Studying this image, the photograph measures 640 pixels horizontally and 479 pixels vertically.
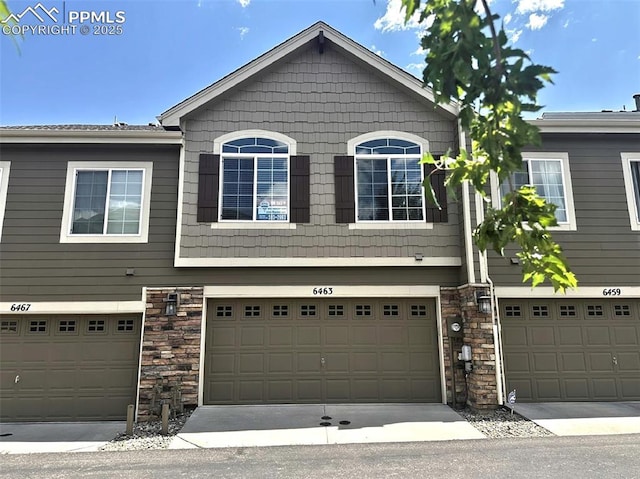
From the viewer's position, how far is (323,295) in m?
8.56

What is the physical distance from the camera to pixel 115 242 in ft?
28.3

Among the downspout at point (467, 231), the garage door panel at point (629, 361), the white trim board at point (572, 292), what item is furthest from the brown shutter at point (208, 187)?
the garage door panel at point (629, 361)

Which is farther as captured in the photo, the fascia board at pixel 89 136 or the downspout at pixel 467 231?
the fascia board at pixel 89 136

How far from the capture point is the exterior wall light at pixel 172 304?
8234mm

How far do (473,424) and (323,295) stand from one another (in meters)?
3.50

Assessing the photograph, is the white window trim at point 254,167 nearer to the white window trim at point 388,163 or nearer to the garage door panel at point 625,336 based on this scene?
the white window trim at point 388,163

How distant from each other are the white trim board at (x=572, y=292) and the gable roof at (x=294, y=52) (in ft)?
12.4

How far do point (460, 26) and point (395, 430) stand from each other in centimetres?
639

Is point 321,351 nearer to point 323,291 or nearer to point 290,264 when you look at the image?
point 323,291

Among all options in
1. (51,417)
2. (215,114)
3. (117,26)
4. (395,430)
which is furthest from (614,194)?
(51,417)

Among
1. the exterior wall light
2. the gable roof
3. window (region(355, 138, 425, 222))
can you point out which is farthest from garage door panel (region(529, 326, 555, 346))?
the exterior wall light

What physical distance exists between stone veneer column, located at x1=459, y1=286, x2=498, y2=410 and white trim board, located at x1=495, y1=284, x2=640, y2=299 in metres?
0.73

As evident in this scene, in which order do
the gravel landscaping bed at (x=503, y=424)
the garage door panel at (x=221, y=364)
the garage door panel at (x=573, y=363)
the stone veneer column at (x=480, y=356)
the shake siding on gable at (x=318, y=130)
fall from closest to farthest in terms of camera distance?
the gravel landscaping bed at (x=503, y=424) → the stone veneer column at (x=480, y=356) → the garage door panel at (x=221, y=364) → the garage door panel at (x=573, y=363) → the shake siding on gable at (x=318, y=130)

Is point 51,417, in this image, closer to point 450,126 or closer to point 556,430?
point 556,430
